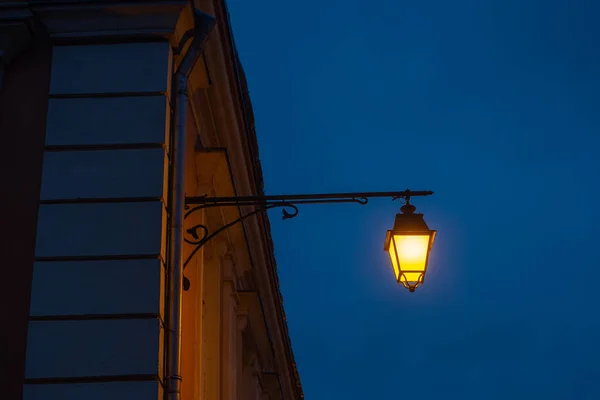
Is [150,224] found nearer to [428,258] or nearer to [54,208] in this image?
[54,208]

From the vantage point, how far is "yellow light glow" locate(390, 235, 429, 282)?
29.0ft

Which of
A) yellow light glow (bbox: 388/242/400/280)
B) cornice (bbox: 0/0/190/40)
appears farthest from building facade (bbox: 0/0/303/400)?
yellow light glow (bbox: 388/242/400/280)

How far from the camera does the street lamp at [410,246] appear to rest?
884 centimetres

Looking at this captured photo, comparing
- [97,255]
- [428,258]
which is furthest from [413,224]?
[97,255]

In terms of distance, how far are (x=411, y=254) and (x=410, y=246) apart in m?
0.07

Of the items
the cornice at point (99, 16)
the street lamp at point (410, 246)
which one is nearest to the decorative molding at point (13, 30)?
the cornice at point (99, 16)

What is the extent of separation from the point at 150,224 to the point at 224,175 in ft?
10.7

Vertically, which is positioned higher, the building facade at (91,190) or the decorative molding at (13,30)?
the decorative molding at (13,30)

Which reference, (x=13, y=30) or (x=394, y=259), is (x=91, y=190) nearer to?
(x=13, y=30)

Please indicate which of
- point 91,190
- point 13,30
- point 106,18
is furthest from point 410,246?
point 13,30

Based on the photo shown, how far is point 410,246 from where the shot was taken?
350 inches

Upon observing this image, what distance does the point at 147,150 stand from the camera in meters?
7.27

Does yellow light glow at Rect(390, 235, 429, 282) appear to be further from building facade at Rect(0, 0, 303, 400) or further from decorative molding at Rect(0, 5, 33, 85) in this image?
A: decorative molding at Rect(0, 5, 33, 85)

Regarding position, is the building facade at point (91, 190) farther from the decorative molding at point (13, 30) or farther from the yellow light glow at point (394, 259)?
the yellow light glow at point (394, 259)
